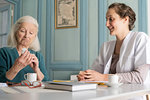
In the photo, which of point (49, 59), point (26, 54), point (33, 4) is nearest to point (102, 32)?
point (49, 59)

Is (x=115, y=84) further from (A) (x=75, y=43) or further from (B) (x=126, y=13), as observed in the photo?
(A) (x=75, y=43)

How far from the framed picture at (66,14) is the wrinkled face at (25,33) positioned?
1628mm

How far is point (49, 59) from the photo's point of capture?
170 inches

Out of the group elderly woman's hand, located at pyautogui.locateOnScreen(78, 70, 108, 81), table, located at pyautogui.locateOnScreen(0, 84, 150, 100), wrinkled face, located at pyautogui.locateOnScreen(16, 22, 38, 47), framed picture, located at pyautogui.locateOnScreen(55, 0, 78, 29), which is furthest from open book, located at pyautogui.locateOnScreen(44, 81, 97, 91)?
framed picture, located at pyautogui.locateOnScreen(55, 0, 78, 29)

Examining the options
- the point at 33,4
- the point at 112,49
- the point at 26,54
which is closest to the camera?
the point at 26,54

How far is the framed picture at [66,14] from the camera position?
4.09 meters

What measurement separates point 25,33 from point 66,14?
1.87 metres

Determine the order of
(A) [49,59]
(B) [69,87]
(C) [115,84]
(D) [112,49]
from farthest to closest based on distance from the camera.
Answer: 1. (A) [49,59]
2. (D) [112,49]
3. (C) [115,84]
4. (B) [69,87]

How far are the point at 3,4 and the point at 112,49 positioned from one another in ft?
10.6

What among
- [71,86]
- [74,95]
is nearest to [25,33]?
[71,86]

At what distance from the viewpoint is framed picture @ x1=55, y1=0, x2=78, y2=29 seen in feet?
13.4

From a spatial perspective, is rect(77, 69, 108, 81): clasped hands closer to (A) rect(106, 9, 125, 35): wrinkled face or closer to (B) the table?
(B) the table

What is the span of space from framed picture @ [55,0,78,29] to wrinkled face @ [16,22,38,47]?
1.63m

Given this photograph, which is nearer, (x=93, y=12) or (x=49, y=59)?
(x=93, y=12)
